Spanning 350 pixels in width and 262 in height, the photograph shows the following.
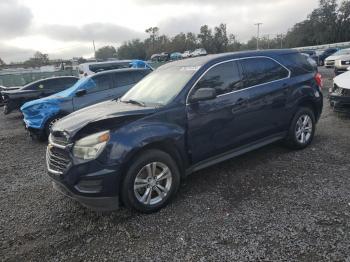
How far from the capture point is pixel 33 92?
482 inches

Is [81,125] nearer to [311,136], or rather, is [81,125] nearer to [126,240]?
[126,240]

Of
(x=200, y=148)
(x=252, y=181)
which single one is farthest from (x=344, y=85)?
(x=200, y=148)

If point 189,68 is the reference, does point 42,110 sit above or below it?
below

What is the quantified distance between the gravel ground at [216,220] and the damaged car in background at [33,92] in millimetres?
7952

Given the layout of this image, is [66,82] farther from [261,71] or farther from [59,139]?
[261,71]

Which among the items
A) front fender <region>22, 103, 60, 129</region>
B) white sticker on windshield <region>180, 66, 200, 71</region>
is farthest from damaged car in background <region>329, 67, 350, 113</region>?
front fender <region>22, 103, 60, 129</region>

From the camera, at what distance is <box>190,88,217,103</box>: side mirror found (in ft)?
12.8

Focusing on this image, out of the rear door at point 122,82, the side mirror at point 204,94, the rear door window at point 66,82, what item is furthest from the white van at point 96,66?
the side mirror at point 204,94

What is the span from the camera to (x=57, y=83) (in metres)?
12.5

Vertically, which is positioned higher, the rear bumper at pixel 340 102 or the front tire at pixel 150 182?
the rear bumper at pixel 340 102

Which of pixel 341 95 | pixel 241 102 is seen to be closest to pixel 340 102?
pixel 341 95

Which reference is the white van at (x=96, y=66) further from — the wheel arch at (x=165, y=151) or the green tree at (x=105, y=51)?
the green tree at (x=105, y=51)

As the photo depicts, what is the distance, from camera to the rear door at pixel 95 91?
26.5ft

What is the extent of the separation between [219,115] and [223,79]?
1.87ft
